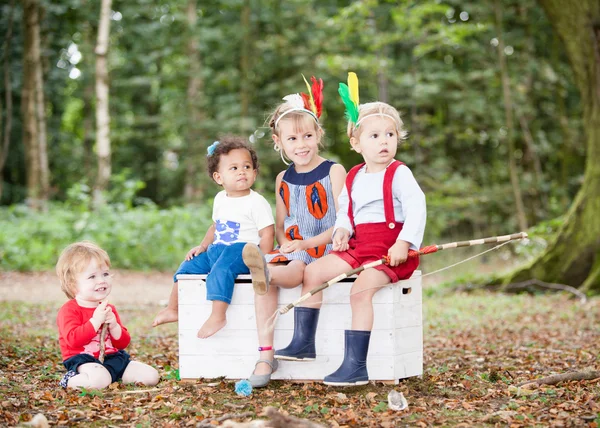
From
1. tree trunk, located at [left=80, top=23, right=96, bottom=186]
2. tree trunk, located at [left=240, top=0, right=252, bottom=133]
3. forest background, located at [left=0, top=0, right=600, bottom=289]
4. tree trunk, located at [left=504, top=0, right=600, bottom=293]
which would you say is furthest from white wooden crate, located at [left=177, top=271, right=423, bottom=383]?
tree trunk, located at [left=80, top=23, right=96, bottom=186]

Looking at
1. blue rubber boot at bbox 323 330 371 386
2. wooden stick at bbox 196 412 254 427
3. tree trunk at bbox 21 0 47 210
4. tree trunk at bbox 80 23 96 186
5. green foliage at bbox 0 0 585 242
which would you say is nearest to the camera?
wooden stick at bbox 196 412 254 427

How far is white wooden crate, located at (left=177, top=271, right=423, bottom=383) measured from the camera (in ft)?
13.0

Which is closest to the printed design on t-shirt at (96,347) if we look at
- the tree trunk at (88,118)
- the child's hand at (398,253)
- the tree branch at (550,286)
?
the child's hand at (398,253)

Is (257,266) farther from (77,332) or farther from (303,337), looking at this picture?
(77,332)

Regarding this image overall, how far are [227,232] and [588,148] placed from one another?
6369 millimetres

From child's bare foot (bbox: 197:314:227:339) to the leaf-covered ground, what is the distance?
295 millimetres

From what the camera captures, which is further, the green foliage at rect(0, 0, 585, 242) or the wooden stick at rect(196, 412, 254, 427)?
the green foliage at rect(0, 0, 585, 242)

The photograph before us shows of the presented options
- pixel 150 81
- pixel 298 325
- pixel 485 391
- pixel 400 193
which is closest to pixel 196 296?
pixel 298 325

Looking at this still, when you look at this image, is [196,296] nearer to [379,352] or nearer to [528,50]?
[379,352]

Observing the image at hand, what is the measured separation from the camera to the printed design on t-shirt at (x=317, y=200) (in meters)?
4.28

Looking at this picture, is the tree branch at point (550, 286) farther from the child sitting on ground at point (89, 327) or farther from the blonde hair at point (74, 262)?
the blonde hair at point (74, 262)

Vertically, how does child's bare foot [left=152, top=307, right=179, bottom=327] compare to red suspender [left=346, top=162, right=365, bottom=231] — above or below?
below

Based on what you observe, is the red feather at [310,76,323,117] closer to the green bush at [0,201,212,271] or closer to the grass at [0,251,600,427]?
the grass at [0,251,600,427]

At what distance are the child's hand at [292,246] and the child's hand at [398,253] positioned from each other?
569mm
